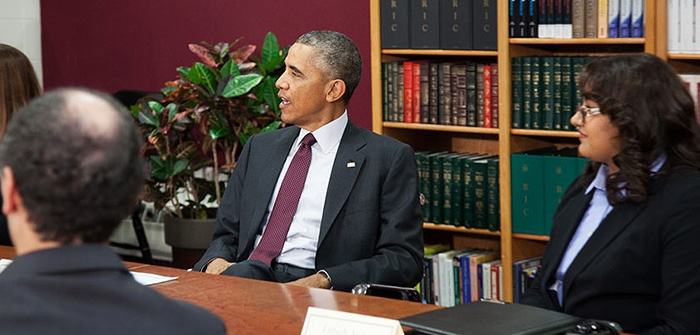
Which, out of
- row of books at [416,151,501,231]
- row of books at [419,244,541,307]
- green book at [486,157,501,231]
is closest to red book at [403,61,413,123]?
row of books at [416,151,501,231]

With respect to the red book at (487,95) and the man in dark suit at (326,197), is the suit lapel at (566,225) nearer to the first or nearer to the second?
the man in dark suit at (326,197)

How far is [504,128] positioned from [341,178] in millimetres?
1252

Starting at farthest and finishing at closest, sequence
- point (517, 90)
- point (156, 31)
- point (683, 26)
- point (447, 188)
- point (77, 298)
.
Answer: point (156, 31) → point (447, 188) → point (517, 90) → point (683, 26) → point (77, 298)

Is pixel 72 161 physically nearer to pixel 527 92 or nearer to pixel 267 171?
pixel 267 171

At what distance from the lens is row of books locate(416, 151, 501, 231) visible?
441 centimetres

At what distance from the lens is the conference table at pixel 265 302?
2.32 meters

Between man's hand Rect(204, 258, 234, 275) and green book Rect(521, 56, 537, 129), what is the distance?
1563mm

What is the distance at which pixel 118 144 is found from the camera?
1192 mm

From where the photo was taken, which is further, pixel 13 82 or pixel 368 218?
pixel 13 82

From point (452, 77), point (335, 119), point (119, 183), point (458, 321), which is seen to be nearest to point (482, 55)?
point (452, 77)

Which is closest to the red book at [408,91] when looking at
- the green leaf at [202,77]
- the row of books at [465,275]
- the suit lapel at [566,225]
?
the row of books at [465,275]

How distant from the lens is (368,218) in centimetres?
320

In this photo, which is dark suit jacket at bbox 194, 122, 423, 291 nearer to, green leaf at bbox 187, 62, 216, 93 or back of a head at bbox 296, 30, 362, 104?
back of a head at bbox 296, 30, 362, 104

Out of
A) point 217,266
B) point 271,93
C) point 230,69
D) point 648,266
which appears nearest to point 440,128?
point 271,93
